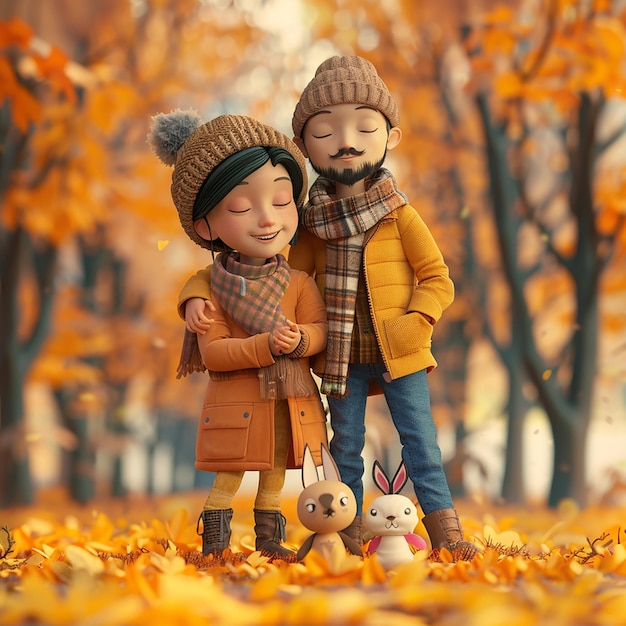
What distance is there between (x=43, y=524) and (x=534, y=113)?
6563 millimetres

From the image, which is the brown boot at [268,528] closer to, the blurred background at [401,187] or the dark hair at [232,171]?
the blurred background at [401,187]

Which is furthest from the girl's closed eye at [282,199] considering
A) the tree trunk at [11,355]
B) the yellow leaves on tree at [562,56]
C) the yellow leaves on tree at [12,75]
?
the tree trunk at [11,355]

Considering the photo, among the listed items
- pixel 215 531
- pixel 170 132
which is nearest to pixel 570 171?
pixel 170 132

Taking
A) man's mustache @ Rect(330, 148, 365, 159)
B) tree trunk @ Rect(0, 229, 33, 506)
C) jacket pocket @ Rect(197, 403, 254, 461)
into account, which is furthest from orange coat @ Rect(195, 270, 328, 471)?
tree trunk @ Rect(0, 229, 33, 506)

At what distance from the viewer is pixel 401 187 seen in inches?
376

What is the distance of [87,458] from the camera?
970 cm

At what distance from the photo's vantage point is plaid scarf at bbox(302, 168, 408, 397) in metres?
3.72

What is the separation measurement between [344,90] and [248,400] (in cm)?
141

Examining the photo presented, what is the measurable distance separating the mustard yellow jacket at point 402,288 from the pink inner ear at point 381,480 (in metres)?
0.42

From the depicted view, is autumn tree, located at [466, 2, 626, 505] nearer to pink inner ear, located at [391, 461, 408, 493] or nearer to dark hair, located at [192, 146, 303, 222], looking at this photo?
dark hair, located at [192, 146, 303, 222]

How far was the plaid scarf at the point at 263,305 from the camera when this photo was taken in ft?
12.0

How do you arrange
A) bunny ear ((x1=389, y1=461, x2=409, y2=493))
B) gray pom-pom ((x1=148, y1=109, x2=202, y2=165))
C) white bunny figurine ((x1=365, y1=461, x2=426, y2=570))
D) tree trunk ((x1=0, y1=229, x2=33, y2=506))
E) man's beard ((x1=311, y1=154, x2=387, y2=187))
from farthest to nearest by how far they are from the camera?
tree trunk ((x1=0, y1=229, x2=33, y2=506))
gray pom-pom ((x1=148, y1=109, x2=202, y2=165))
man's beard ((x1=311, y1=154, x2=387, y2=187))
bunny ear ((x1=389, y1=461, x2=409, y2=493))
white bunny figurine ((x1=365, y1=461, x2=426, y2=570))

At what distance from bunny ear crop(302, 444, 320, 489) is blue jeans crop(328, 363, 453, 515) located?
0.47m

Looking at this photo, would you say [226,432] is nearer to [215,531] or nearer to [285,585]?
[215,531]
